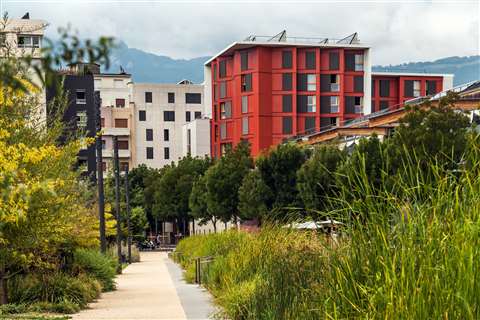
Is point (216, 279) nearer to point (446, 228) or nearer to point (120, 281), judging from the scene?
point (120, 281)

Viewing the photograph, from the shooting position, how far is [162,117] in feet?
350

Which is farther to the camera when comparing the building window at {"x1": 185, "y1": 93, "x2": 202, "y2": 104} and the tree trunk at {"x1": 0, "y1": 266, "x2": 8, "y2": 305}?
the building window at {"x1": 185, "y1": 93, "x2": 202, "y2": 104}

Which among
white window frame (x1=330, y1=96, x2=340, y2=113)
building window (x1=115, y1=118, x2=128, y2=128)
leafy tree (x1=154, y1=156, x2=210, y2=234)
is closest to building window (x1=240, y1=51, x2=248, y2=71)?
white window frame (x1=330, y1=96, x2=340, y2=113)

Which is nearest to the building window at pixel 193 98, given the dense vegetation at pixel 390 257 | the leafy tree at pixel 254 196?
the leafy tree at pixel 254 196

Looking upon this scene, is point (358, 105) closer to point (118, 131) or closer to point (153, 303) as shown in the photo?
point (118, 131)

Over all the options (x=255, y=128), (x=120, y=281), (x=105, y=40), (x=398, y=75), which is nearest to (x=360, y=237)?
(x=105, y=40)

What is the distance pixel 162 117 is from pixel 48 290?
296 ft

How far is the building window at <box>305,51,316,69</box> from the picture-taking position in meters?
81.5

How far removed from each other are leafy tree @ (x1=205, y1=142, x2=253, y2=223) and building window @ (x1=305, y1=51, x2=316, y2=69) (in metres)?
31.2

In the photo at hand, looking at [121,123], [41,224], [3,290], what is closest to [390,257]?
[41,224]

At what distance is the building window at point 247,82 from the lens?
264ft

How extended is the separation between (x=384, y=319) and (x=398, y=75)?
90877 mm

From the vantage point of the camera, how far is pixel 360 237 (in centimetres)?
682

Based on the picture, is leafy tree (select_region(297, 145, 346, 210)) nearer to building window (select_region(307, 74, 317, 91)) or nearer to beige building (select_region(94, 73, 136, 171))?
building window (select_region(307, 74, 317, 91))
